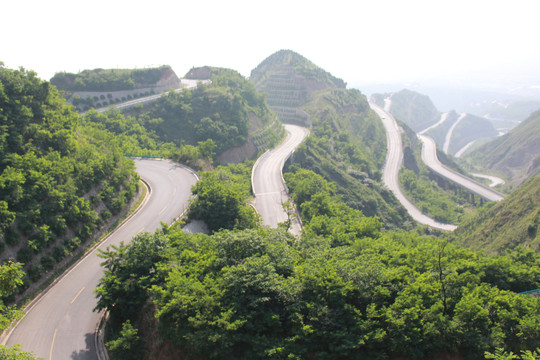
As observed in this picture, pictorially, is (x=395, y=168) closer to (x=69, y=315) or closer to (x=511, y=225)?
(x=511, y=225)

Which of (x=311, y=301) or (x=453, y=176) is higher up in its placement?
(x=311, y=301)

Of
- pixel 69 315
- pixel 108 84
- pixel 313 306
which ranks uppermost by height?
pixel 108 84

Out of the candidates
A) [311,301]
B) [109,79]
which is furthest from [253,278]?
[109,79]

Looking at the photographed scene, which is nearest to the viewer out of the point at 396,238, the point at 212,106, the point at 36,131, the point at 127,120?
the point at 36,131

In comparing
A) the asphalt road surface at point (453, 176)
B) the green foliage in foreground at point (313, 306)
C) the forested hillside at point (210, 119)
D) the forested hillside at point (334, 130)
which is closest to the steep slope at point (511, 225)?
the forested hillside at point (334, 130)

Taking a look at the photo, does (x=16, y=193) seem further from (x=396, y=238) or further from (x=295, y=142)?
(x=295, y=142)

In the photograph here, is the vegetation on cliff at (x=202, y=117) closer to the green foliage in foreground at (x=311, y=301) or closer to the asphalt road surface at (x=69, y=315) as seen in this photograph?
the asphalt road surface at (x=69, y=315)

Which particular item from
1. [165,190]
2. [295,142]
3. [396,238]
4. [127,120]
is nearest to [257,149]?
[295,142]
